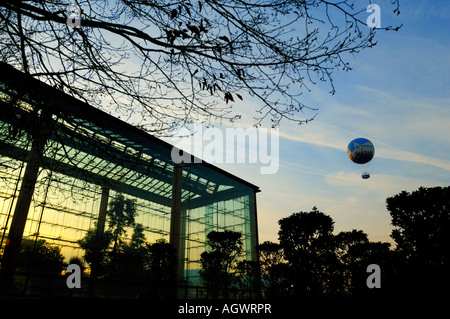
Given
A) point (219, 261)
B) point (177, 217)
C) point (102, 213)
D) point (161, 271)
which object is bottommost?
point (161, 271)

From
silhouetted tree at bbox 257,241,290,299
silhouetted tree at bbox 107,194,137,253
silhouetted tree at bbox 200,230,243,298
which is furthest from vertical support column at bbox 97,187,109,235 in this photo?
silhouetted tree at bbox 257,241,290,299

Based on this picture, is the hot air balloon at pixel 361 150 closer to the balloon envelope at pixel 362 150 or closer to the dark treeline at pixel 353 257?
the balloon envelope at pixel 362 150

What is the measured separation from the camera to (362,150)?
23.0 m

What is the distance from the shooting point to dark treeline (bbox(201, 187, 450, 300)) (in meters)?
13.4

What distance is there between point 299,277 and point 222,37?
15456 millimetres

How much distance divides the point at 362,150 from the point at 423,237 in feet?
33.0

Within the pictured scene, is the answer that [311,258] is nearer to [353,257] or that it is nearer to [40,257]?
[353,257]

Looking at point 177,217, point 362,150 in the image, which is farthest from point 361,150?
point 177,217

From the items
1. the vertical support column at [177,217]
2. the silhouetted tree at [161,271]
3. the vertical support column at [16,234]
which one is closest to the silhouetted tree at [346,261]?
the silhouetted tree at [161,271]

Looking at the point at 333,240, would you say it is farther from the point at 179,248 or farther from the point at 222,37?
the point at 222,37

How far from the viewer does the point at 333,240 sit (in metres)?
16.7

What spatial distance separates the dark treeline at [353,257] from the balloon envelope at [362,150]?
7.32 m

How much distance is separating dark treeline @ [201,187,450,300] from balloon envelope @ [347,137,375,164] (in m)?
7.32
